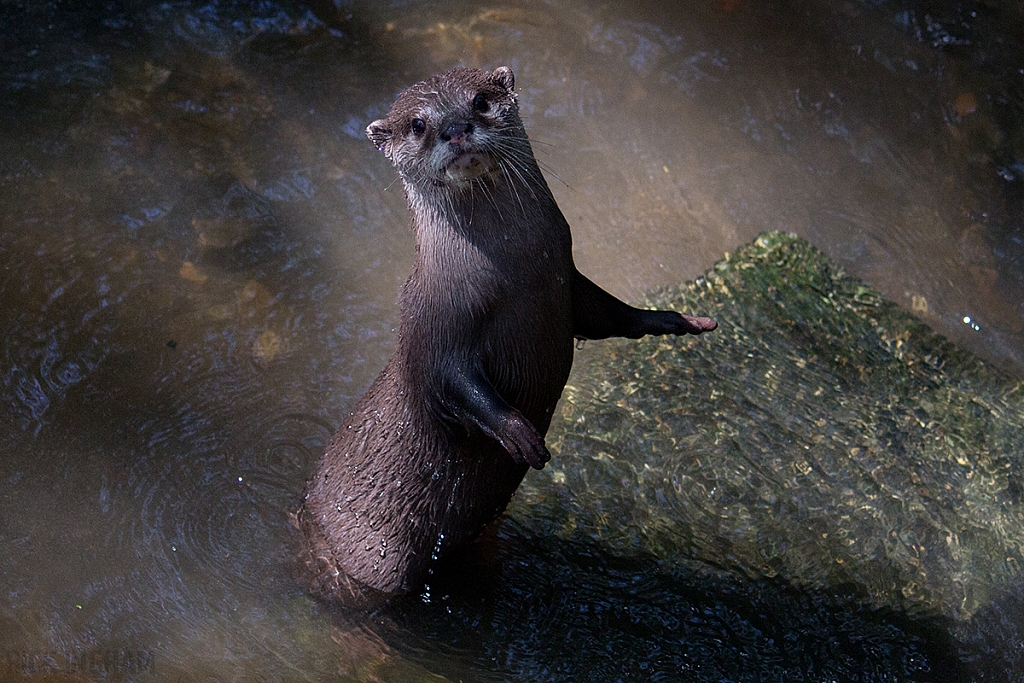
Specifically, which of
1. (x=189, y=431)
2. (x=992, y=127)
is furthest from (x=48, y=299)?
(x=992, y=127)

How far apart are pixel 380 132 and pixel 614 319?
841 millimetres

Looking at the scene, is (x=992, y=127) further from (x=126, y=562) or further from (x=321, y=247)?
(x=126, y=562)

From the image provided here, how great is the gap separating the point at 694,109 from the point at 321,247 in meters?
1.86

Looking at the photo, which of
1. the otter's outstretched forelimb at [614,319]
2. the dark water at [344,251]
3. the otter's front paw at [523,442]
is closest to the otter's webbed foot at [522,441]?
the otter's front paw at [523,442]

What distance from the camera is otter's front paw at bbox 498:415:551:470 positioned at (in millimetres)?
2236

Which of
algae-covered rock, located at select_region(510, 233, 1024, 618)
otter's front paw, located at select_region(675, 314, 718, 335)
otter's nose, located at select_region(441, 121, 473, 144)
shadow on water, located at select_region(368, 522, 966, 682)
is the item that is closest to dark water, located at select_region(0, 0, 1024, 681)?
shadow on water, located at select_region(368, 522, 966, 682)

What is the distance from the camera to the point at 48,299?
354 cm

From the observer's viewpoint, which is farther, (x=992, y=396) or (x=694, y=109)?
(x=694, y=109)

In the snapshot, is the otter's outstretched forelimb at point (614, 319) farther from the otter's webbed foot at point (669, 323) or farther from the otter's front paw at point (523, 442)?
the otter's front paw at point (523, 442)

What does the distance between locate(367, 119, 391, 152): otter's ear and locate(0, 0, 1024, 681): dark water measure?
1376mm

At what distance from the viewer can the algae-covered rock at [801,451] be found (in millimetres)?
3180

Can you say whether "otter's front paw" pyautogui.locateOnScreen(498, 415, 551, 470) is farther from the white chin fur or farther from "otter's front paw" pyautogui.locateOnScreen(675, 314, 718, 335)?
"otter's front paw" pyautogui.locateOnScreen(675, 314, 718, 335)

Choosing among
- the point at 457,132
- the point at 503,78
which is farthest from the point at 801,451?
the point at 457,132

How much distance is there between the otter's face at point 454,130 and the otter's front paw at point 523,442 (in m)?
0.57
